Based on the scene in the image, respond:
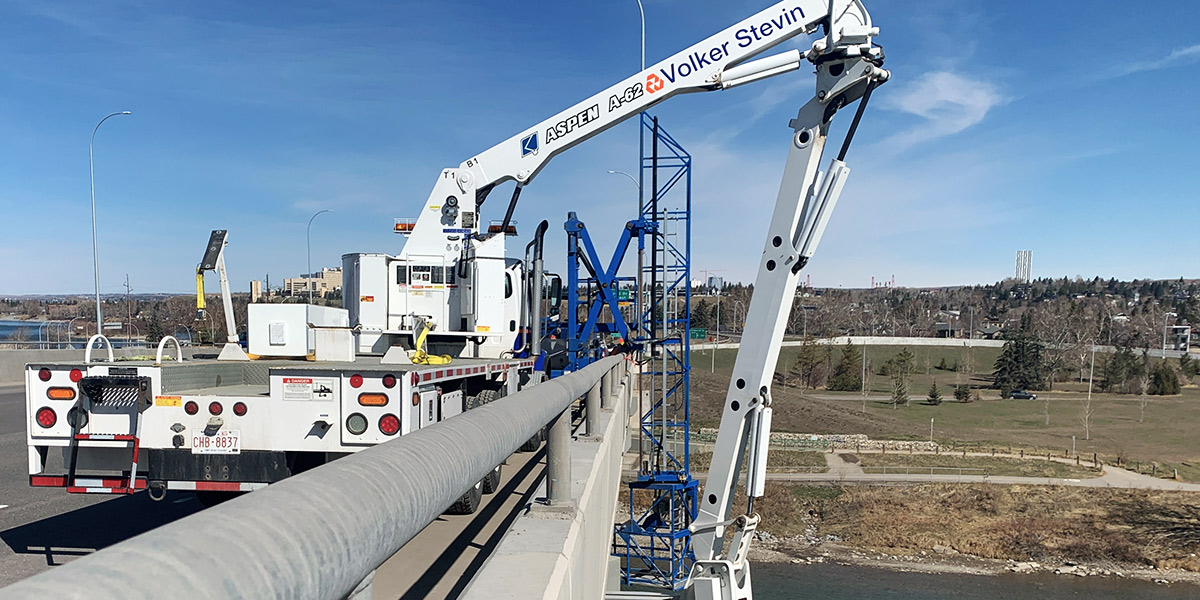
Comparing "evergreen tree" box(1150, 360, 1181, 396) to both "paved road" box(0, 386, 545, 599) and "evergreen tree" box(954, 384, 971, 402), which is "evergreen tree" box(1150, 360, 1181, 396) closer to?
"evergreen tree" box(954, 384, 971, 402)

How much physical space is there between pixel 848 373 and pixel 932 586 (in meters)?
51.5

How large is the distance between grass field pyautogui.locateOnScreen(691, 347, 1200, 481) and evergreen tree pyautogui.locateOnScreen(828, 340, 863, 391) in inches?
82.6

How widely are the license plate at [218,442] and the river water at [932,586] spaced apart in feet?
90.5

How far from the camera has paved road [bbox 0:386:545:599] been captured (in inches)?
209

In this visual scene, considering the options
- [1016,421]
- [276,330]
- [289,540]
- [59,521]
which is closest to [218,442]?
[276,330]

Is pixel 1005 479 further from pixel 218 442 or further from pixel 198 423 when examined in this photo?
pixel 198 423

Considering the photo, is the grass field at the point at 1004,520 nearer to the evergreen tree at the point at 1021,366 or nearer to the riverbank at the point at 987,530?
the riverbank at the point at 987,530

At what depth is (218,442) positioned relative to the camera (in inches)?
246

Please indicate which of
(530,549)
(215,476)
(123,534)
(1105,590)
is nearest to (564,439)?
(530,549)

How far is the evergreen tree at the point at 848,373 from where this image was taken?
79375mm

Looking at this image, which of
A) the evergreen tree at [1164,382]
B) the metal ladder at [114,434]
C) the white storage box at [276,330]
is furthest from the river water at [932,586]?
the evergreen tree at [1164,382]

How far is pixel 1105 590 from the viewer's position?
30.9 meters

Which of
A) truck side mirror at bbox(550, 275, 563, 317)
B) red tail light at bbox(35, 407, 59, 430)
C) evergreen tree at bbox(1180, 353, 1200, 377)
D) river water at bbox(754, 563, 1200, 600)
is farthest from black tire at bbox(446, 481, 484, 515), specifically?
evergreen tree at bbox(1180, 353, 1200, 377)

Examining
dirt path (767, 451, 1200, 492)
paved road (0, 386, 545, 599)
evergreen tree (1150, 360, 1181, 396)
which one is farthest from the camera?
evergreen tree (1150, 360, 1181, 396)
